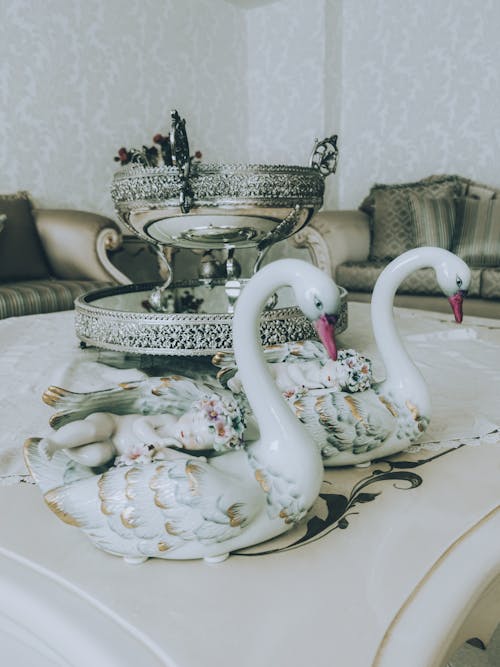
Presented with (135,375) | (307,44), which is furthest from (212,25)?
(135,375)

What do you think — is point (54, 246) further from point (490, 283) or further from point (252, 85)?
point (252, 85)

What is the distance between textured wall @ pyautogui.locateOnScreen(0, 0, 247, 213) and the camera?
10.7 feet

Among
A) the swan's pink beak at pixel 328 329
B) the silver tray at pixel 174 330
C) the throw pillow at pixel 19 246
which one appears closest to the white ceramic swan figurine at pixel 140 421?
the swan's pink beak at pixel 328 329

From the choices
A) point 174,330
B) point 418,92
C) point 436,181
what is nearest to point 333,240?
point 436,181

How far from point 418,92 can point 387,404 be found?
3763 millimetres

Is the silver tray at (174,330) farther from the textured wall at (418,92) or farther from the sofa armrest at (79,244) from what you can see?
the textured wall at (418,92)

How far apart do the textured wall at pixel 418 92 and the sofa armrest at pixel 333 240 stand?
81 centimetres

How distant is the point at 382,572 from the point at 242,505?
0.36ft

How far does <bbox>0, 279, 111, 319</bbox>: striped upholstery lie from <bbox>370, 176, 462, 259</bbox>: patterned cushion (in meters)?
1.77

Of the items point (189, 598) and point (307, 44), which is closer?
point (189, 598)

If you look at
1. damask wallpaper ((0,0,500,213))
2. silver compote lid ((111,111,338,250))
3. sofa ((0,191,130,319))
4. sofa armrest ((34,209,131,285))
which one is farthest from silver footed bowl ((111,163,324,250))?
damask wallpaper ((0,0,500,213))

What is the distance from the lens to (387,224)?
337cm

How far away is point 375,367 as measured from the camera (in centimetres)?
94

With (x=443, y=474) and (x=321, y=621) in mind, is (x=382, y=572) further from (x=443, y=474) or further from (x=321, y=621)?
(x=443, y=474)
